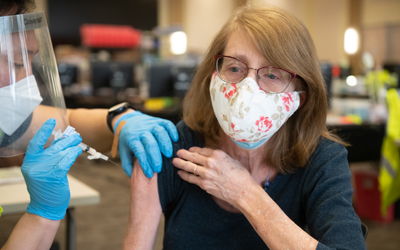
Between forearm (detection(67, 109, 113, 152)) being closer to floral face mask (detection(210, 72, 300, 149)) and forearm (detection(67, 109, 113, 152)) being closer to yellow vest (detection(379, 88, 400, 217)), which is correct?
floral face mask (detection(210, 72, 300, 149))

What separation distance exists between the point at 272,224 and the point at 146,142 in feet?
1.49

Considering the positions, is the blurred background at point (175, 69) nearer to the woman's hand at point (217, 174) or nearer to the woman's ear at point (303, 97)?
the woman's ear at point (303, 97)

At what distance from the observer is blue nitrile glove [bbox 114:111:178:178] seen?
1.14 meters

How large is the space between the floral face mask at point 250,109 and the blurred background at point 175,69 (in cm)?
30

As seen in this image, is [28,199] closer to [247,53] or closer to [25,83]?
[25,83]

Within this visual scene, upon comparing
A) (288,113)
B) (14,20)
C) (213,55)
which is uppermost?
(14,20)

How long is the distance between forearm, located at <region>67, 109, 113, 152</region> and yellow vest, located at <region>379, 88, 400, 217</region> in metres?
2.21

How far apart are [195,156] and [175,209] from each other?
0.20m

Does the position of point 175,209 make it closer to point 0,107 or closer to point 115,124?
point 115,124

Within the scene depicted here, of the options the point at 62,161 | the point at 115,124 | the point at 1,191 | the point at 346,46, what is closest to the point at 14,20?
the point at 62,161

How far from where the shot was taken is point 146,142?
1.16 m

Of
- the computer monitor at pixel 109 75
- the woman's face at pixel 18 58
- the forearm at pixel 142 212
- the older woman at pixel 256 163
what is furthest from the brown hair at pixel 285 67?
the computer monitor at pixel 109 75

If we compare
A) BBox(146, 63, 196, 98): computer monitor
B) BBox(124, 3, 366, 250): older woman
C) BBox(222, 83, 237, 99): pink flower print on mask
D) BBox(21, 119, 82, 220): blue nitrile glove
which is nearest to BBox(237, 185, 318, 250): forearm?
BBox(124, 3, 366, 250): older woman

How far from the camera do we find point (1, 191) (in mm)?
1592
